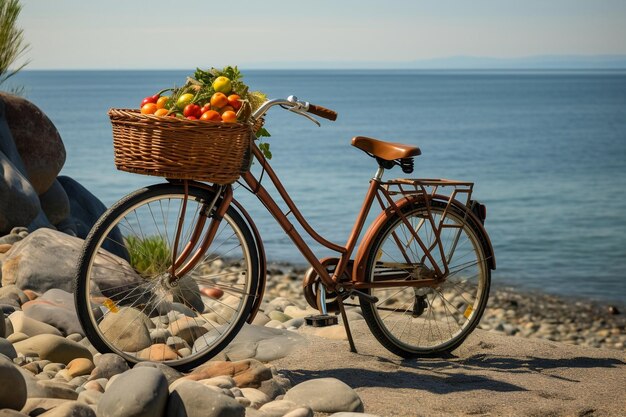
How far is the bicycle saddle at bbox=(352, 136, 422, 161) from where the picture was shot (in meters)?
5.61

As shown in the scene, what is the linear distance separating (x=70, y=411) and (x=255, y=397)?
1067mm

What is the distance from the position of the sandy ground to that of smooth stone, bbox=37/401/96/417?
1.52 metres

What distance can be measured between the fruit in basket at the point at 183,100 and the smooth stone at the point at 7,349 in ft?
5.15

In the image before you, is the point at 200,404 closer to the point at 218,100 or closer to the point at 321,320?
the point at 321,320

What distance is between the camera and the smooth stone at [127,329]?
18.1 feet

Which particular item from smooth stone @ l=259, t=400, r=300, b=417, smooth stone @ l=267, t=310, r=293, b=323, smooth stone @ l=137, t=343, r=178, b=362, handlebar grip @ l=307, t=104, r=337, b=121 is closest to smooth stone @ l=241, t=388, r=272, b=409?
smooth stone @ l=259, t=400, r=300, b=417

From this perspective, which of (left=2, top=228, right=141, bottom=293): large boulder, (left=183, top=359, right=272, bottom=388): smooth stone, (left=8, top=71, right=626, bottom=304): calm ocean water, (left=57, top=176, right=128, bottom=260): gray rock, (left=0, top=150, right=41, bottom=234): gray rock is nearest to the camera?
(left=183, top=359, right=272, bottom=388): smooth stone

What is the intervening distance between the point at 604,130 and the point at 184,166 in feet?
173

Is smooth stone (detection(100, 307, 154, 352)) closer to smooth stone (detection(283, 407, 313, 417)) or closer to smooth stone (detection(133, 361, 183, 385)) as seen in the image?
smooth stone (detection(133, 361, 183, 385))

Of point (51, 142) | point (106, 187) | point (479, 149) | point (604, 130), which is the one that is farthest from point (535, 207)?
point (604, 130)

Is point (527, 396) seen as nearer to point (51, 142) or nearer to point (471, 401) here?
point (471, 401)

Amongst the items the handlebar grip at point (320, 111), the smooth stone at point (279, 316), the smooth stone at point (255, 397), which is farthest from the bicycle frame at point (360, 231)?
the smooth stone at point (279, 316)

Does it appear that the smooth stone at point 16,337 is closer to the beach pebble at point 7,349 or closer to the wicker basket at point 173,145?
the beach pebble at point 7,349

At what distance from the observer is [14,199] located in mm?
8719
